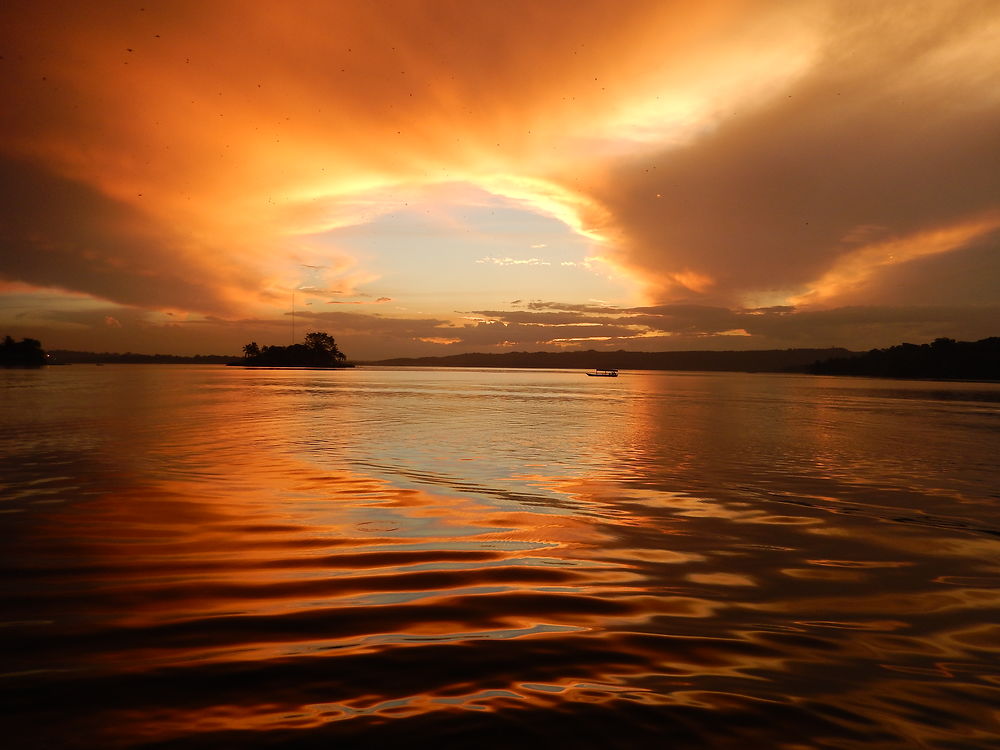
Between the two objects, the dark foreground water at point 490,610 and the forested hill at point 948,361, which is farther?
the forested hill at point 948,361

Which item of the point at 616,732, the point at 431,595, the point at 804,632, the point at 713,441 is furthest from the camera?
the point at 713,441

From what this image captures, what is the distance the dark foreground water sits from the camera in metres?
3.86

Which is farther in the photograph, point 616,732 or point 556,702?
point 556,702

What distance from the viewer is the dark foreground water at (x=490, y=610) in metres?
3.86

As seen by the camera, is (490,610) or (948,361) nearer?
(490,610)

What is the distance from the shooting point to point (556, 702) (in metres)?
4.07

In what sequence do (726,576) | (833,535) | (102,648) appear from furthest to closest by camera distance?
(833,535)
(726,576)
(102,648)

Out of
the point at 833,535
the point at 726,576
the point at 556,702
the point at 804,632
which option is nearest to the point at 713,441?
the point at 833,535

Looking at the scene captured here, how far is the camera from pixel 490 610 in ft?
18.9

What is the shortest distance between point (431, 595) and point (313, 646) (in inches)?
61.3

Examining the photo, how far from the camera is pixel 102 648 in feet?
15.6

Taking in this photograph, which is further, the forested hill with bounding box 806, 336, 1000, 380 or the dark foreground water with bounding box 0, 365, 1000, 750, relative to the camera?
the forested hill with bounding box 806, 336, 1000, 380

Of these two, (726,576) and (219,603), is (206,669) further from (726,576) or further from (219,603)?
(726,576)

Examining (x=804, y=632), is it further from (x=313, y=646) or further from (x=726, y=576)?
(x=313, y=646)
